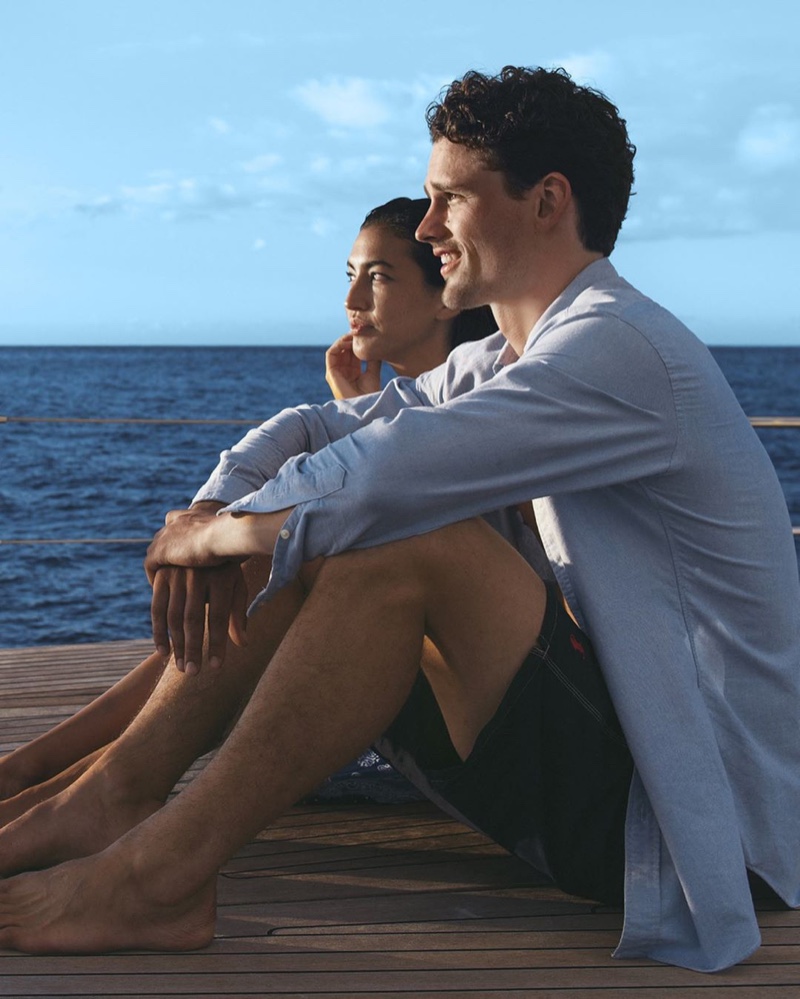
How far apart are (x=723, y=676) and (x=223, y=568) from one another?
0.61 meters

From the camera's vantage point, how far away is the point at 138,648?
3.62 m

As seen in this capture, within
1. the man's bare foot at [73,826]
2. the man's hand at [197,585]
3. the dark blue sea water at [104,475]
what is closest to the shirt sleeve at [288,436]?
the man's hand at [197,585]

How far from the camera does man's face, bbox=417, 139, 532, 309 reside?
1796 millimetres

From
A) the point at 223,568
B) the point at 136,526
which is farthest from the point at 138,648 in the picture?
the point at 136,526

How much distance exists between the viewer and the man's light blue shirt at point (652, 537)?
1.52 meters

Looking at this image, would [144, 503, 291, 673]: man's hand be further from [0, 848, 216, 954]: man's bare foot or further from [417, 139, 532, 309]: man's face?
[417, 139, 532, 309]: man's face

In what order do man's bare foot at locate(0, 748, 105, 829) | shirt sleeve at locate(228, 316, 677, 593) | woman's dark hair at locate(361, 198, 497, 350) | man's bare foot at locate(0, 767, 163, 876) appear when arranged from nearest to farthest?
1. shirt sleeve at locate(228, 316, 677, 593)
2. man's bare foot at locate(0, 767, 163, 876)
3. man's bare foot at locate(0, 748, 105, 829)
4. woman's dark hair at locate(361, 198, 497, 350)

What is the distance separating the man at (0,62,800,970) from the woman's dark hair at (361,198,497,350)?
97 cm

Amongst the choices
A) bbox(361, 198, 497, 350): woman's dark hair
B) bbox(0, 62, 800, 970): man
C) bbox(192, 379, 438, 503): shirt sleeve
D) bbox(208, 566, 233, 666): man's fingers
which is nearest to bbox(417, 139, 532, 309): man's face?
bbox(0, 62, 800, 970): man

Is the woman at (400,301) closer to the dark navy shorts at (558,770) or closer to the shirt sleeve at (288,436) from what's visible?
the shirt sleeve at (288,436)

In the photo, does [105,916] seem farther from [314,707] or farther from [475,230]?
[475,230]

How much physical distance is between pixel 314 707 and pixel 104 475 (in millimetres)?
19863

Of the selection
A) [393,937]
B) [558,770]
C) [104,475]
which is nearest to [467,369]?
[558,770]

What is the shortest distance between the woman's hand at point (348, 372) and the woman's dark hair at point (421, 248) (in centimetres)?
23
